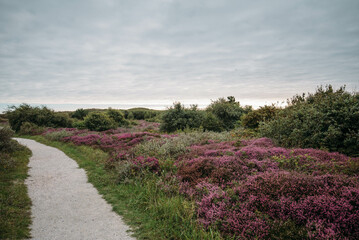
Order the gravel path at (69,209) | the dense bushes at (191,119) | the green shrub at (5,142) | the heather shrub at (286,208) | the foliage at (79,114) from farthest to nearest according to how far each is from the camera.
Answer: the foliage at (79,114), the dense bushes at (191,119), the green shrub at (5,142), the gravel path at (69,209), the heather shrub at (286,208)

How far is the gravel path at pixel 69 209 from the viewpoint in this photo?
13.9ft

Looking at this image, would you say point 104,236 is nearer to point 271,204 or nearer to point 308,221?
point 271,204

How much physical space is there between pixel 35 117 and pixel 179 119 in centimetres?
2255

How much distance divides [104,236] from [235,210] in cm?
305

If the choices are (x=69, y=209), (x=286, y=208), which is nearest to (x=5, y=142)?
(x=69, y=209)

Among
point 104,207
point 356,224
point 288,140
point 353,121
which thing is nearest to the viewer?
point 356,224

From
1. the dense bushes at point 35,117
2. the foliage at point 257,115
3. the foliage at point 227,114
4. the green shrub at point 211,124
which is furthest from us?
the dense bushes at point 35,117

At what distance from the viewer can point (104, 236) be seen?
4.11 metres

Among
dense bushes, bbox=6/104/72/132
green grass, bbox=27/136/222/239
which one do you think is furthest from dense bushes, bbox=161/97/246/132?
dense bushes, bbox=6/104/72/132

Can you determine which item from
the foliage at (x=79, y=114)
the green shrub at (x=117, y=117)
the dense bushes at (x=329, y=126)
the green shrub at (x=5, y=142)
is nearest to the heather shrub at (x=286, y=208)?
the dense bushes at (x=329, y=126)

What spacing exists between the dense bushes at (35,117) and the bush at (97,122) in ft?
30.8

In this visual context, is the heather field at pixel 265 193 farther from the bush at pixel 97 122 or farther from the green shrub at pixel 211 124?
the bush at pixel 97 122

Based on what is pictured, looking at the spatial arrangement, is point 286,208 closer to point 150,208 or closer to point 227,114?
point 150,208

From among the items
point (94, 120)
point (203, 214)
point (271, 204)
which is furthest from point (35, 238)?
point (94, 120)
